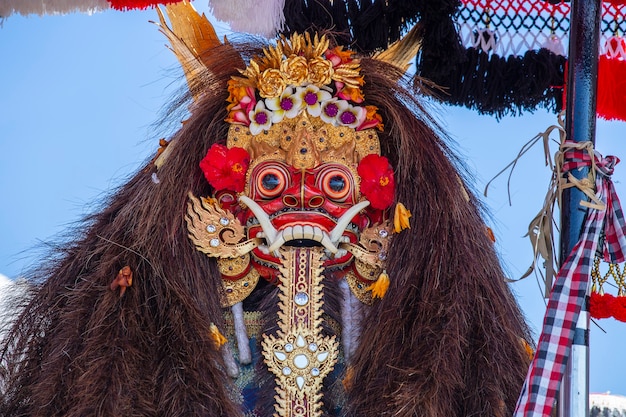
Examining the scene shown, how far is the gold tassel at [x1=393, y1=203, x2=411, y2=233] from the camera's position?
236 centimetres

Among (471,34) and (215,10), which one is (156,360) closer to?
(215,10)

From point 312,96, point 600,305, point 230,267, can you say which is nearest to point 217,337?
point 230,267

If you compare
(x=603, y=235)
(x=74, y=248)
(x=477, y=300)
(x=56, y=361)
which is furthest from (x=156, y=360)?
(x=603, y=235)

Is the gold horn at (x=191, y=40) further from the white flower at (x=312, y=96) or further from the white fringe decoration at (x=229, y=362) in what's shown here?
the white fringe decoration at (x=229, y=362)

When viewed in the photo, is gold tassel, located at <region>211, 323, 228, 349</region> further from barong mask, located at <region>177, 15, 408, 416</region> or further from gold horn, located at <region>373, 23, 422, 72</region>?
gold horn, located at <region>373, 23, 422, 72</region>

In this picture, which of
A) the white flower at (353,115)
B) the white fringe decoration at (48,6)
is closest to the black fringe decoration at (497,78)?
the white flower at (353,115)

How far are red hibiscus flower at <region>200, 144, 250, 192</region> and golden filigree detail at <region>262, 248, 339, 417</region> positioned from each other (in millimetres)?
206

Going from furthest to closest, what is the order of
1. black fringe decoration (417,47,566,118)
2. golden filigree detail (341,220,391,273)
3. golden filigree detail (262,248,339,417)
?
black fringe decoration (417,47,566,118), golden filigree detail (341,220,391,273), golden filigree detail (262,248,339,417)

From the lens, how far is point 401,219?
2.36 m

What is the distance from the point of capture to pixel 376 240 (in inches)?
94.3

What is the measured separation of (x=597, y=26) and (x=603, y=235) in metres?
0.40

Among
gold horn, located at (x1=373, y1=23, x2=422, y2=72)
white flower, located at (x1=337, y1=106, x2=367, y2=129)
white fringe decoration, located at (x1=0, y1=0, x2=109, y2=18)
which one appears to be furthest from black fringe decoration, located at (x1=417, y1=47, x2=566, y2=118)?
white fringe decoration, located at (x1=0, y1=0, x2=109, y2=18)

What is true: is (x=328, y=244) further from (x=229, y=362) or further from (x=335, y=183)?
(x=229, y=362)

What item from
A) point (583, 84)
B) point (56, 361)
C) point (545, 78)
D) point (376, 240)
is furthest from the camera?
point (545, 78)
